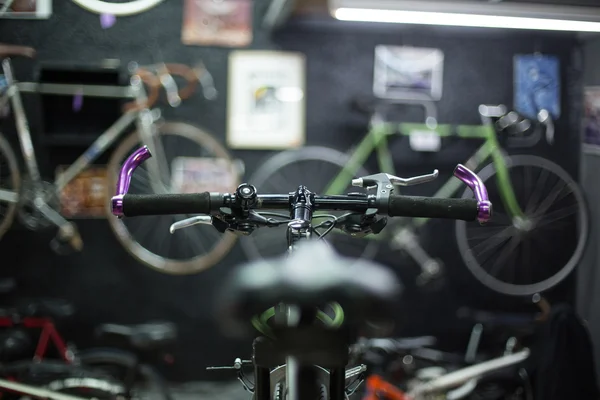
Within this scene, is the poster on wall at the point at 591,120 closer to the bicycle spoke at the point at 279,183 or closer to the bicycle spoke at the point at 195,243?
the bicycle spoke at the point at 279,183

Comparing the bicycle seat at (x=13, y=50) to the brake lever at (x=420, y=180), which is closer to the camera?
the brake lever at (x=420, y=180)

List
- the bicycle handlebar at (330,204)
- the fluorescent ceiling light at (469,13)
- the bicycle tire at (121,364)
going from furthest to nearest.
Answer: the bicycle tire at (121,364)
the fluorescent ceiling light at (469,13)
the bicycle handlebar at (330,204)

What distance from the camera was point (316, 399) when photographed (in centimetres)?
107

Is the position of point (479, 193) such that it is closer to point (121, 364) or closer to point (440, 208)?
point (440, 208)

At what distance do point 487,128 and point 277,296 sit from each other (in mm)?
3051

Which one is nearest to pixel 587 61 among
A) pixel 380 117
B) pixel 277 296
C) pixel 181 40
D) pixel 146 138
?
pixel 380 117

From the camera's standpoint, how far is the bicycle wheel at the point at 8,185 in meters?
3.38

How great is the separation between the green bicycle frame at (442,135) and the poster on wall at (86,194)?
1.33 meters

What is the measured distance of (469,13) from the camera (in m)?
2.51

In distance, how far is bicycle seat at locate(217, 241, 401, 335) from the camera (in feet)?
2.91

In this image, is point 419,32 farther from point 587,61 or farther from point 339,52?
point 587,61

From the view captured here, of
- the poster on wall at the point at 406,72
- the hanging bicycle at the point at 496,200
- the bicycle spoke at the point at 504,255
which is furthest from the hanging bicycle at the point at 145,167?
the bicycle spoke at the point at 504,255

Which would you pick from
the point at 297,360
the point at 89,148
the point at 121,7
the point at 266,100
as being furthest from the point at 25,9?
the point at 297,360

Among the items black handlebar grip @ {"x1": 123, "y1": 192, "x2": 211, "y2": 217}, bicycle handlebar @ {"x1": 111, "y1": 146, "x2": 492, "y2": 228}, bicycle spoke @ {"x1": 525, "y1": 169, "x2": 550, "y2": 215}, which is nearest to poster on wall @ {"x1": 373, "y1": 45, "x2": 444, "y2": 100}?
Answer: bicycle spoke @ {"x1": 525, "y1": 169, "x2": 550, "y2": 215}
